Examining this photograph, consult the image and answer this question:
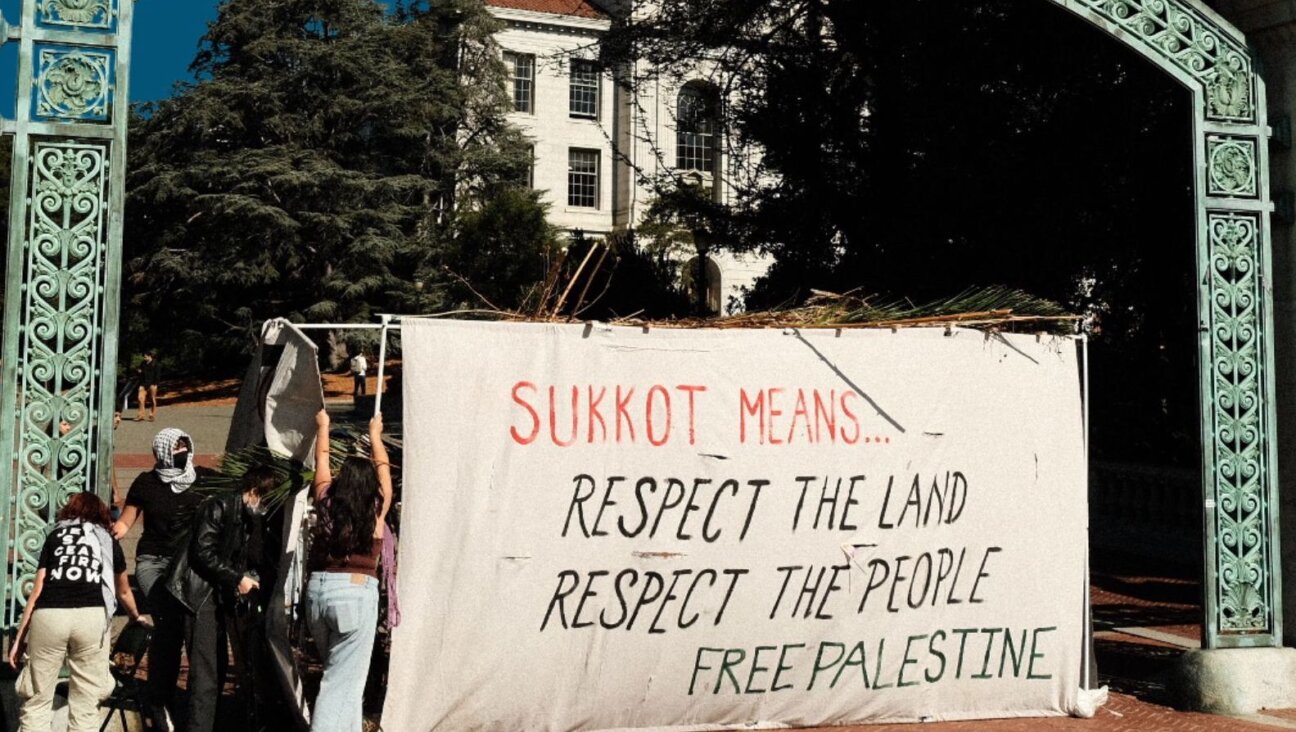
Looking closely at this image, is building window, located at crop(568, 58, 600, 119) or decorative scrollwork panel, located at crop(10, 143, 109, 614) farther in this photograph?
building window, located at crop(568, 58, 600, 119)

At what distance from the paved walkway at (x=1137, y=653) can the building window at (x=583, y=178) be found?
4129cm

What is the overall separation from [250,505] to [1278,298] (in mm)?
6764

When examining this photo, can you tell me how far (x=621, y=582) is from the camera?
303 inches

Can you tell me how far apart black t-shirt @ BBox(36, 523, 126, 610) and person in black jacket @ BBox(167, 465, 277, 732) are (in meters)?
0.59

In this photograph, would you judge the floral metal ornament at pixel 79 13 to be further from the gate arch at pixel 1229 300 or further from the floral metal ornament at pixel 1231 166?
the floral metal ornament at pixel 1231 166

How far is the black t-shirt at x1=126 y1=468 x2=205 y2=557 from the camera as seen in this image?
7.73m

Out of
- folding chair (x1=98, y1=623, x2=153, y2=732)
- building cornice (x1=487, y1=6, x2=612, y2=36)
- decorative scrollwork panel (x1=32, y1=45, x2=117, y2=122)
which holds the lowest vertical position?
folding chair (x1=98, y1=623, x2=153, y2=732)

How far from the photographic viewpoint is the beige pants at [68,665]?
21.7ft

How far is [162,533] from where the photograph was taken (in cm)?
779

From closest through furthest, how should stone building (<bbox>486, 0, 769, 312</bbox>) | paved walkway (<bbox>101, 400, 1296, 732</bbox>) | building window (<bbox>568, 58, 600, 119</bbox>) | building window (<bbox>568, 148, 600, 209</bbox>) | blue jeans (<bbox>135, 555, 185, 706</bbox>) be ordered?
blue jeans (<bbox>135, 555, 185, 706</bbox>)
paved walkway (<bbox>101, 400, 1296, 732</bbox>)
stone building (<bbox>486, 0, 769, 312</bbox>)
building window (<bbox>568, 58, 600, 119</bbox>)
building window (<bbox>568, 148, 600, 209</bbox>)

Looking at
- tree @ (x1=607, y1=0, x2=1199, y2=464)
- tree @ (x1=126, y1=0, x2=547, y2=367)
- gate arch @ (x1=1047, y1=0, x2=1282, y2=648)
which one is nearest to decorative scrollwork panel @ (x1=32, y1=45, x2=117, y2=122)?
gate arch @ (x1=1047, y1=0, x2=1282, y2=648)

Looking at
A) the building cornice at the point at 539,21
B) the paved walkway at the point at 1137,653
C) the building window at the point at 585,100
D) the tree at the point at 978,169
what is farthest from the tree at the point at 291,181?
the tree at the point at 978,169

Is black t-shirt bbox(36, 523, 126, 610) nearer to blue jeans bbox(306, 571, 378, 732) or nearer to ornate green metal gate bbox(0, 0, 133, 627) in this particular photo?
ornate green metal gate bbox(0, 0, 133, 627)

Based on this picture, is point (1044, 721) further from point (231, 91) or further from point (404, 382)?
point (231, 91)
